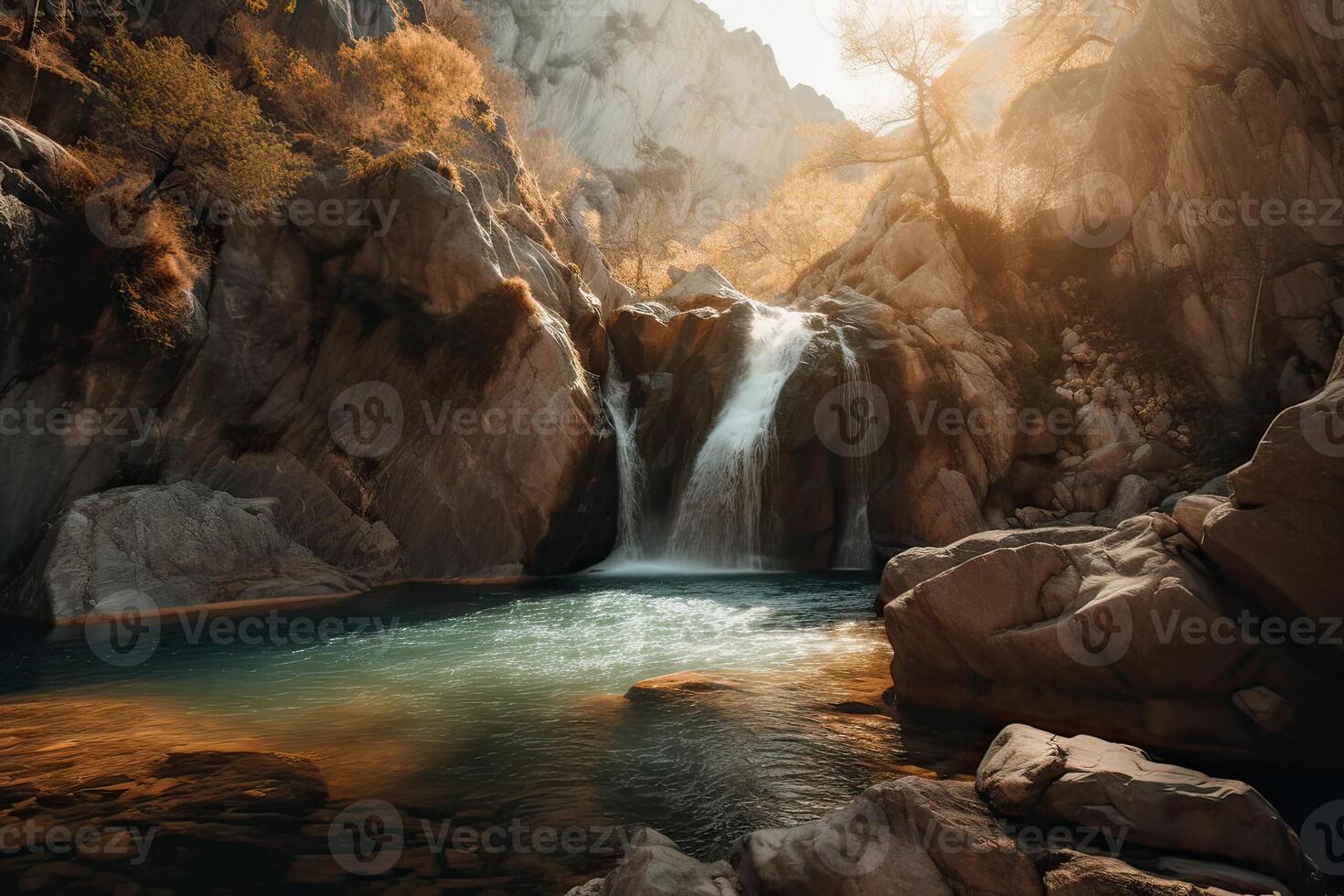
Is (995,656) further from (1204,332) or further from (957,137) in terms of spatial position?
(957,137)

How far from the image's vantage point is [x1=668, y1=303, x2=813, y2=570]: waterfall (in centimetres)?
1945

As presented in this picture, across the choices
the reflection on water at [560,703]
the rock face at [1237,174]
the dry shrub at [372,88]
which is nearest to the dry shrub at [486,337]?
the dry shrub at [372,88]

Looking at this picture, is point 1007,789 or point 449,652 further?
point 449,652

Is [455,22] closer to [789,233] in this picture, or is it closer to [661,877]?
[789,233]

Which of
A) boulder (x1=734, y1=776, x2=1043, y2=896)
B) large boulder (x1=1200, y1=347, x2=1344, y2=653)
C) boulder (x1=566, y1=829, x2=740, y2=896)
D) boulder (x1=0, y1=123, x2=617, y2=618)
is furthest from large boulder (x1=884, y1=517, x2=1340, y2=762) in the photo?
boulder (x1=0, y1=123, x2=617, y2=618)

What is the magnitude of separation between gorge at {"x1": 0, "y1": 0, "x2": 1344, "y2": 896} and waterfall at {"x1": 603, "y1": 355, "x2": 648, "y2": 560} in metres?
0.14

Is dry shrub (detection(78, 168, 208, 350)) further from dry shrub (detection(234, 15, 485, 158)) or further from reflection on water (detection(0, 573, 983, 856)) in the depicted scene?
reflection on water (detection(0, 573, 983, 856))

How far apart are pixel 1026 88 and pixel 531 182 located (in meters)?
21.4

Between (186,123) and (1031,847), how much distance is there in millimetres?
19074

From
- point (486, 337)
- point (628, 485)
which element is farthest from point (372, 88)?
point (628, 485)

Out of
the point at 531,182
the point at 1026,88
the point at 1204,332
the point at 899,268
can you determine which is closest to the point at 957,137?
the point at 1026,88

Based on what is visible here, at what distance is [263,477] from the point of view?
52.3ft

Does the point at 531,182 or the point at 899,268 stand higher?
the point at 531,182

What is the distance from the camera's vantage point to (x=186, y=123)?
1491cm
